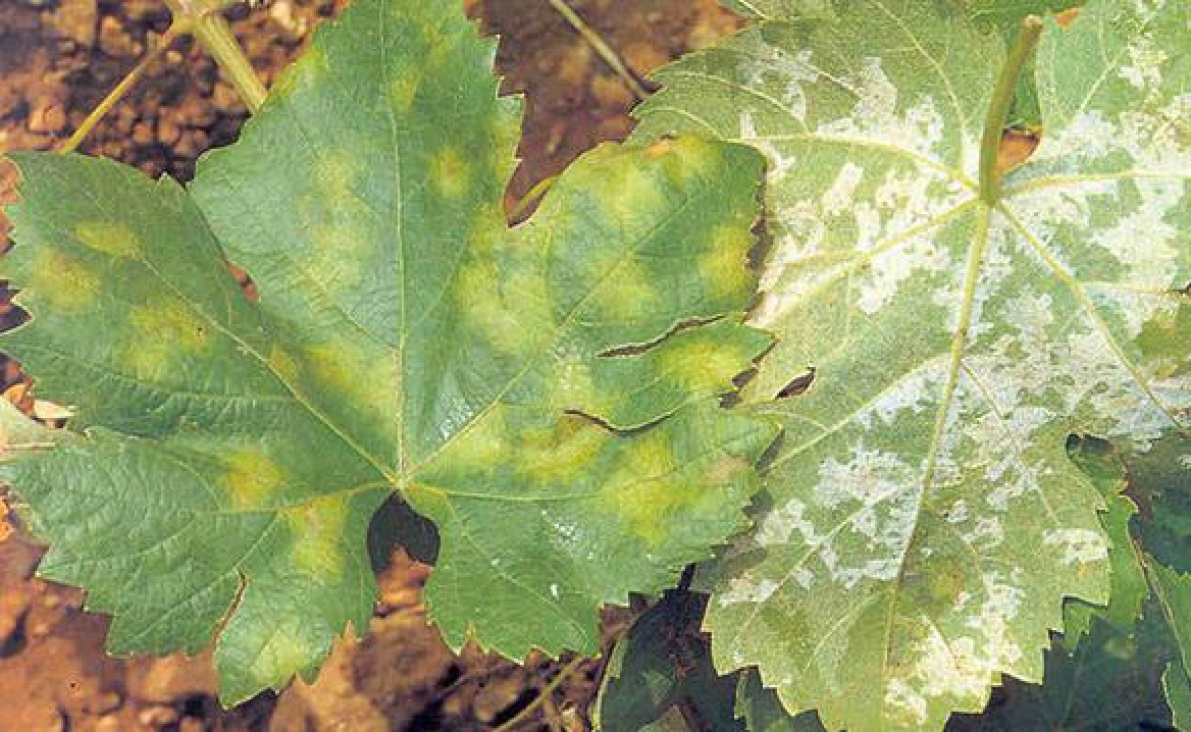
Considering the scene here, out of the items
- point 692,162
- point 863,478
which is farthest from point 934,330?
point 692,162

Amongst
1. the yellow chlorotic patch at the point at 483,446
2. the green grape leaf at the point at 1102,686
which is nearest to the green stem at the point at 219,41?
the yellow chlorotic patch at the point at 483,446

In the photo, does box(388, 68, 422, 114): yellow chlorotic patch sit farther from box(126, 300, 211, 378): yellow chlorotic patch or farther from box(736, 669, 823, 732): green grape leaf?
box(736, 669, 823, 732): green grape leaf

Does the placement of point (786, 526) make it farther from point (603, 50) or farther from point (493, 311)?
point (603, 50)

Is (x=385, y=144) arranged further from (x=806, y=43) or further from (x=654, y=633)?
(x=654, y=633)

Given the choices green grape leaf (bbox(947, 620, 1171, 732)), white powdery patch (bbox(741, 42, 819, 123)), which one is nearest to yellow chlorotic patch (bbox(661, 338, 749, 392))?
white powdery patch (bbox(741, 42, 819, 123))

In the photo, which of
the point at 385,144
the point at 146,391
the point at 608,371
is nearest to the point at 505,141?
the point at 385,144
